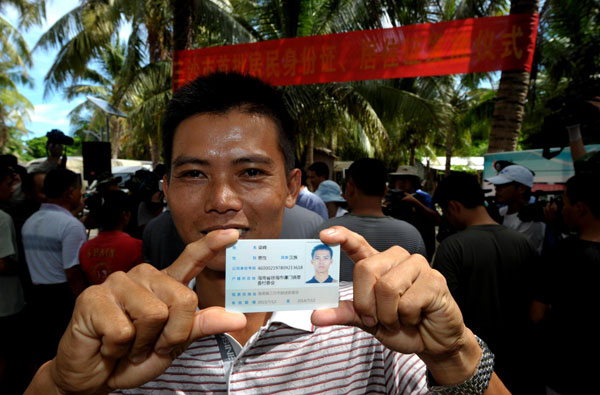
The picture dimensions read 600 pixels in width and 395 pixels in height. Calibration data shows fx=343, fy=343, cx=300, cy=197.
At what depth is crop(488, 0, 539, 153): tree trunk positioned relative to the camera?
4707 mm

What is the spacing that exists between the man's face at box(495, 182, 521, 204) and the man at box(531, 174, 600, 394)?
146 centimetres

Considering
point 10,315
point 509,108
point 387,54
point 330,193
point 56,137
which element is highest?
point 387,54

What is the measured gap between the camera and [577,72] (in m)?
12.2

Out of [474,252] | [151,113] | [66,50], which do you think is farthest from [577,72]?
[66,50]

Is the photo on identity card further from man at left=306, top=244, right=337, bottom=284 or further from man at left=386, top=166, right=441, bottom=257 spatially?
man at left=386, top=166, right=441, bottom=257

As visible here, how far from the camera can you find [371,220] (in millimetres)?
2986

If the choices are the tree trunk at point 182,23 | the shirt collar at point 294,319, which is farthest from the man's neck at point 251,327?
the tree trunk at point 182,23

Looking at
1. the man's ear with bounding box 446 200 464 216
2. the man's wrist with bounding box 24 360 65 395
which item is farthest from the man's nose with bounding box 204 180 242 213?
the man's ear with bounding box 446 200 464 216

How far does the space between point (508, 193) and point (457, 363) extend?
11.3ft

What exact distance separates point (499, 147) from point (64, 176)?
5339mm

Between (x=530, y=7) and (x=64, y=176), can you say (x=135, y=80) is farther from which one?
(x=530, y=7)

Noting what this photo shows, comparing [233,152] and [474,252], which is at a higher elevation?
[233,152]

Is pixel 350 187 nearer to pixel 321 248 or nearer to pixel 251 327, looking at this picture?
pixel 251 327

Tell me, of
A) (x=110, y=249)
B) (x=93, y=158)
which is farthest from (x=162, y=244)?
(x=93, y=158)
